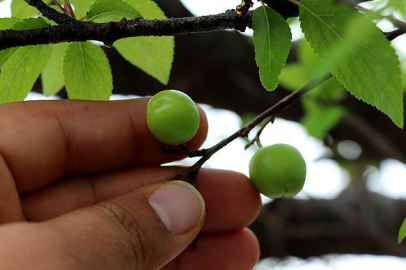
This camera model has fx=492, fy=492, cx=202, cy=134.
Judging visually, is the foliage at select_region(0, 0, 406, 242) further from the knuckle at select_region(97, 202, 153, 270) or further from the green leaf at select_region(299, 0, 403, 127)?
the knuckle at select_region(97, 202, 153, 270)

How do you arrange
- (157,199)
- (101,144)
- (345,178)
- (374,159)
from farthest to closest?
(345,178), (374,159), (101,144), (157,199)

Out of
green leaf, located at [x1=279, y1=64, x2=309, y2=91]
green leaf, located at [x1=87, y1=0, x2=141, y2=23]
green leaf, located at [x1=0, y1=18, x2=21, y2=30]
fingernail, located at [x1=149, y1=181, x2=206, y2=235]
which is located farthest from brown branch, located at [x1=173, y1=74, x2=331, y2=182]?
green leaf, located at [x1=279, y1=64, x2=309, y2=91]

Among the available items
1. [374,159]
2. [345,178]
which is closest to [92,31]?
[374,159]

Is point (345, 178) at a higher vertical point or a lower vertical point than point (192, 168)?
lower

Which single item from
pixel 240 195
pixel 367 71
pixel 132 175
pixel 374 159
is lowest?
pixel 374 159

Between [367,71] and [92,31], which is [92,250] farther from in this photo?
[367,71]

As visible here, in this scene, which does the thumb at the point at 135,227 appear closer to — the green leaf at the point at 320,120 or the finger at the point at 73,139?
the finger at the point at 73,139
